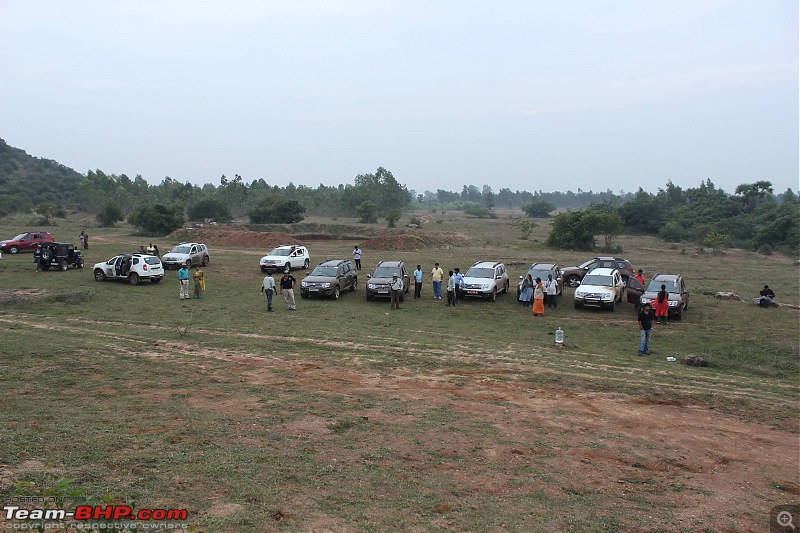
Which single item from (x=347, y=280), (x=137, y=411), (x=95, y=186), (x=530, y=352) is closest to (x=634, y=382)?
(x=530, y=352)

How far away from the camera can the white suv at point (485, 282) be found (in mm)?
24234

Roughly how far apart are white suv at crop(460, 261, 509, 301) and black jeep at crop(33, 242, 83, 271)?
2039 centimetres

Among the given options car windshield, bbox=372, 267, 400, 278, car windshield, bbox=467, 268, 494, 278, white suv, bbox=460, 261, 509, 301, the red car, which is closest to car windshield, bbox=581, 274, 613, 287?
white suv, bbox=460, 261, 509, 301

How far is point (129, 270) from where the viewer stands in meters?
26.2

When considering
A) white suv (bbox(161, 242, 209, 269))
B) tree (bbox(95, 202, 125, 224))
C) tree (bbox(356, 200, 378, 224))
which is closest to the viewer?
white suv (bbox(161, 242, 209, 269))

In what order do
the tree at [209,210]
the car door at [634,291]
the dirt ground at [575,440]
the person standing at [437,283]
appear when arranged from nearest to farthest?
the dirt ground at [575,440]
the car door at [634,291]
the person standing at [437,283]
the tree at [209,210]

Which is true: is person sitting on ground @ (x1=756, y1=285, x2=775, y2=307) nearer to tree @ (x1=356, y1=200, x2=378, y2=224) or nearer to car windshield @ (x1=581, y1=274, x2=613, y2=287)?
car windshield @ (x1=581, y1=274, x2=613, y2=287)

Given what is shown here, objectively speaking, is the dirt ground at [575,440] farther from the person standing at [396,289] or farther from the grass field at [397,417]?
the person standing at [396,289]

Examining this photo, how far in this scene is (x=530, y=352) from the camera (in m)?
16.3

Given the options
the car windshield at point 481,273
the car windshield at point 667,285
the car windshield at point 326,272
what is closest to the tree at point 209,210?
the car windshield at point 326,272

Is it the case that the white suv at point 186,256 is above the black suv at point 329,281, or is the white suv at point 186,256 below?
above

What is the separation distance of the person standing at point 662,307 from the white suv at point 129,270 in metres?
21.5

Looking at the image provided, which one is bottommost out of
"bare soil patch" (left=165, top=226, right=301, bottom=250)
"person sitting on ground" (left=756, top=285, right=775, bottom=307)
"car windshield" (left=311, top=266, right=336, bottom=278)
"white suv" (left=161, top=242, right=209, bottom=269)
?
"person sitting on ground" (left=756, top=285, right=775, bottom=307)

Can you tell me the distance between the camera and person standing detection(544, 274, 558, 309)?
910 inches
